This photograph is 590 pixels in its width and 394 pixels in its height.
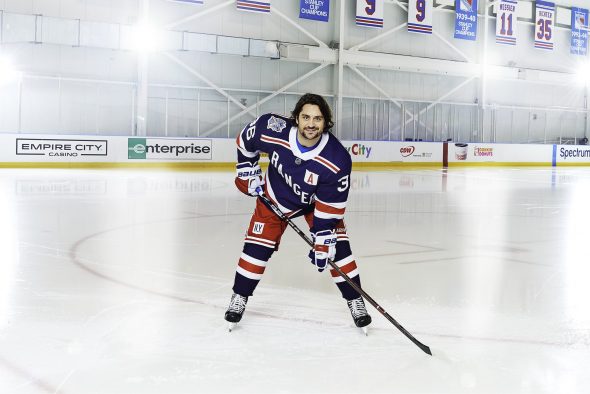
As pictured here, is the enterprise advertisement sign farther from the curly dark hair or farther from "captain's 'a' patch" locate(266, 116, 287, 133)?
the curly dark hair

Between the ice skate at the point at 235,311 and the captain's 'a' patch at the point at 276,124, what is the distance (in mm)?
949

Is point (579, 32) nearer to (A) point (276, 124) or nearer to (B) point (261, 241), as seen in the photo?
(A) point (276, 124)

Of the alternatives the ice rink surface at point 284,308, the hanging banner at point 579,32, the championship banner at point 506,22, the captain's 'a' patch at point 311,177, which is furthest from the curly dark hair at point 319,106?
the hanging banner at point 579,32

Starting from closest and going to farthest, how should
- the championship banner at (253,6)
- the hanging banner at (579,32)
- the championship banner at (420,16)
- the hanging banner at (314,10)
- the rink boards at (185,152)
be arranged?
the rink boards at (185,152), the championship banner at (253,6), the hanging banner at (314,10), the championship banner at (420,16), the hanging banner at (579,32)

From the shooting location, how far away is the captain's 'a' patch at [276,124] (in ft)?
12.6

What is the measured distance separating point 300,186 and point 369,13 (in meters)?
22.1

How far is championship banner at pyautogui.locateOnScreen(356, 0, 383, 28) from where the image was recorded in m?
24.6

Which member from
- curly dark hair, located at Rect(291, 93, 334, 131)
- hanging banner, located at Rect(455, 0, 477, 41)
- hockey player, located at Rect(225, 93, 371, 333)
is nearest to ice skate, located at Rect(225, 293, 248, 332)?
hockey player, located at Rect(225, 93, 371, 333)

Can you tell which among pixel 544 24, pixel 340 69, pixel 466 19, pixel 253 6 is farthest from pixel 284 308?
pixel 544 24

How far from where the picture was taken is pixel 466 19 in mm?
26984

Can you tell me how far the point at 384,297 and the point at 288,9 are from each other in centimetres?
2059


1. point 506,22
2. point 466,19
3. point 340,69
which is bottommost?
point 340,69

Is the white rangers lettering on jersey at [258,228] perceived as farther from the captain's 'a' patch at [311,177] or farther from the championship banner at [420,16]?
the championship banner at [420,16]

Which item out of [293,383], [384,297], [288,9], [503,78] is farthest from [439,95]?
[293,383]
